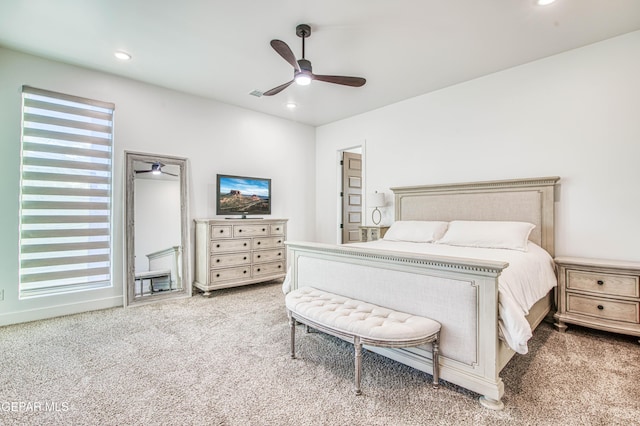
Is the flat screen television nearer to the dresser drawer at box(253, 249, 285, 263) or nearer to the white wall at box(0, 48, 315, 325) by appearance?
the white wall at box(0, 48, 315, 325)

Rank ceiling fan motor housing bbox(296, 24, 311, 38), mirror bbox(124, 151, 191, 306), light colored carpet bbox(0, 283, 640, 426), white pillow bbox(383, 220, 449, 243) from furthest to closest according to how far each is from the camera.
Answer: mirror bbox(124, 151, 191, 306)
white pillow bbox(383, 220, 449, 243)
ceiling fan motor housing bbox(296, 24, 311, 38)
light colored carpet bbox(0, 283, 640, 426)

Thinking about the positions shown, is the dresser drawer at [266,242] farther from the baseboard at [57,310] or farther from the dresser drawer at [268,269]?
the baseboard at [57,310]

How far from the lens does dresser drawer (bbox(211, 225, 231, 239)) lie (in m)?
4.21

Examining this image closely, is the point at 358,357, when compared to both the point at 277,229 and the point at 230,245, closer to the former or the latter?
the point at 230,245

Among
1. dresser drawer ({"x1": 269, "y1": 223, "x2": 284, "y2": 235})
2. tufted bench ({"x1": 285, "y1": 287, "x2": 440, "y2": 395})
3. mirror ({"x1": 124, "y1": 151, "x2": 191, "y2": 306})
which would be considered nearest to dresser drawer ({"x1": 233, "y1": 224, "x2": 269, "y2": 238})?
dresser drawer ({"x1": 269, "y1": 223, "x2": 284, "y2": 235})

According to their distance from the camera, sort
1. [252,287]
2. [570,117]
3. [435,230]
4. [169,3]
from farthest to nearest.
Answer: [252,287], [435,230], [570,117], [169,3]

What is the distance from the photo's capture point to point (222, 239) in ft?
14.1

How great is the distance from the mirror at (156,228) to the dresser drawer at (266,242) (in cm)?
100

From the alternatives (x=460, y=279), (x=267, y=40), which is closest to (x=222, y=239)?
(x=267, y=40)

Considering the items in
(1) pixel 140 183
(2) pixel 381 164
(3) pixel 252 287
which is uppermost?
(2) pixel 381 164

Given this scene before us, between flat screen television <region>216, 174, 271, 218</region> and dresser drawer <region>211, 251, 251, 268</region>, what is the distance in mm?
747

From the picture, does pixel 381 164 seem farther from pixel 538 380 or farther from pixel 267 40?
pixel 538 380

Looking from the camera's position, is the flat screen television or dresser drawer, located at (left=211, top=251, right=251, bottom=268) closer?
dresser drawer, located at (left=211, top=251, right=251, bottom=268)

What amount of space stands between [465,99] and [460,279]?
121 inches
